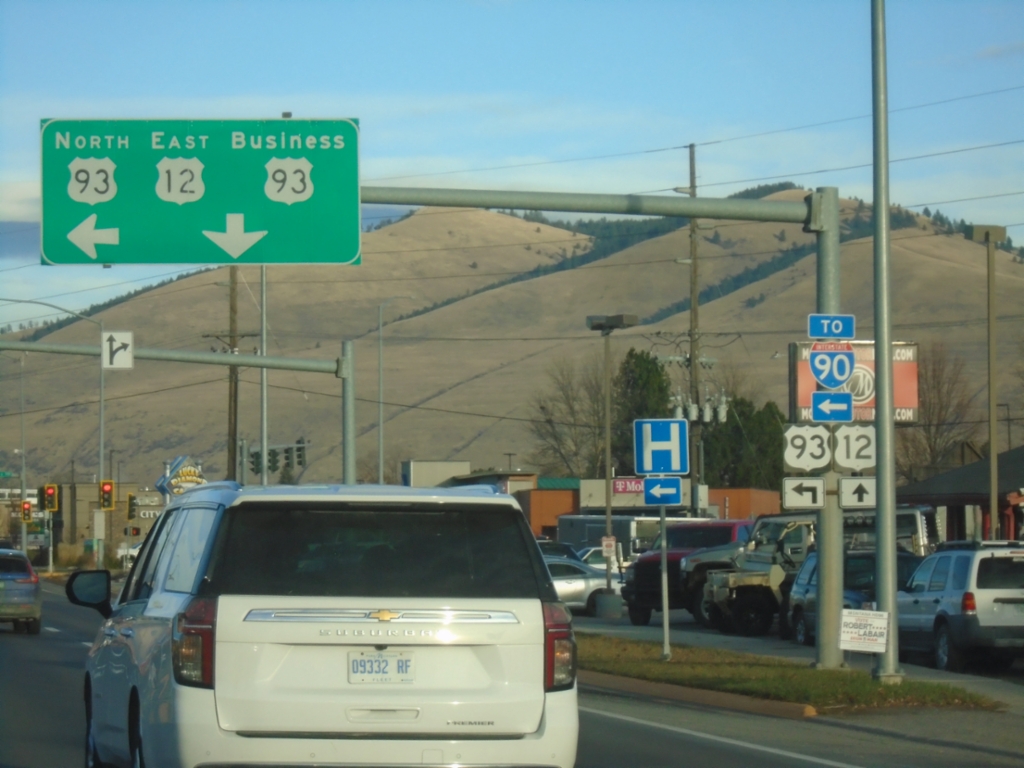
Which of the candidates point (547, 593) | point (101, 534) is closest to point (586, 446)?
point (101, 534)

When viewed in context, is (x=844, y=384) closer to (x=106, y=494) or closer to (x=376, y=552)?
(x=376, y=552)

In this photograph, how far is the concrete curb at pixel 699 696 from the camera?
15.5 meters

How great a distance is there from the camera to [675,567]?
32562 mm

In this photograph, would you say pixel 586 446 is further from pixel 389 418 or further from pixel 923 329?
pixel 923 329

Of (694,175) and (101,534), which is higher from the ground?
(694,175)

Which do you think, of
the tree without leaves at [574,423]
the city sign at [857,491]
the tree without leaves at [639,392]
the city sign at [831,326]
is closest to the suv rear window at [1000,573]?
the city sign at [857,491]

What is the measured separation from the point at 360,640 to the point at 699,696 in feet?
36.4

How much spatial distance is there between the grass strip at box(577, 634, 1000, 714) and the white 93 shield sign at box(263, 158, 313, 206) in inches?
300

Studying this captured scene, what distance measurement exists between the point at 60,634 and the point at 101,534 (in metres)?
27.2

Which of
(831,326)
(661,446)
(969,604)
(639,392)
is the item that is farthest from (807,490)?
(639,392)

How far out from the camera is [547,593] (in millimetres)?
7188

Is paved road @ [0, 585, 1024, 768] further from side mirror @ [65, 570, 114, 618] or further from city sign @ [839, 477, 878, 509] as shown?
city sign @ [839, 477, 878, 509]

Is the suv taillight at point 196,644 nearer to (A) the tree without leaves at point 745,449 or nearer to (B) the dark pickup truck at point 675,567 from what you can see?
(B) the dark pickup truck at point 675,567

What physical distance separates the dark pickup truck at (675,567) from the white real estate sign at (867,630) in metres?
14.8
